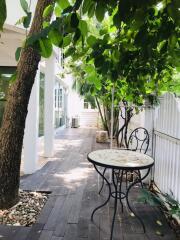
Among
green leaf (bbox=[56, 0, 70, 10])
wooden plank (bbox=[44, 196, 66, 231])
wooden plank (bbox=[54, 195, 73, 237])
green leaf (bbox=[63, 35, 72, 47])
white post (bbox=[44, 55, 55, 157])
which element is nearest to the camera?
green leaf (bbox=[56, 0, 70, 10])

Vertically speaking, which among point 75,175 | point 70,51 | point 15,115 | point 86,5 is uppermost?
point 86,5

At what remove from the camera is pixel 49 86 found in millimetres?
6895

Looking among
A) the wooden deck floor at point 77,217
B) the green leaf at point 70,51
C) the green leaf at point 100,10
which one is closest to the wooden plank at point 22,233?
the wooden deck floor at point 77,217

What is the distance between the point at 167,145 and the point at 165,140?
12 centimetres

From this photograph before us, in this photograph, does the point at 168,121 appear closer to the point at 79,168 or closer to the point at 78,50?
the point at 78,50

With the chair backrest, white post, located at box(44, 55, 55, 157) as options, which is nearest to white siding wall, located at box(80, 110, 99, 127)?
white post, located at box(44, 55, 55, 157)

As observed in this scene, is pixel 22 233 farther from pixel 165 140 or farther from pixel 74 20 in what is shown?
pixel 74 20

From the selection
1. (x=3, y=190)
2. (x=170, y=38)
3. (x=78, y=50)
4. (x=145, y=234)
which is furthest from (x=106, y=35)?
(x=3, y=190)

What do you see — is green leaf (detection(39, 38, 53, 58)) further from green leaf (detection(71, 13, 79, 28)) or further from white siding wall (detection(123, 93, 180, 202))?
white siding wall (detection(123, 93, 180, 202))

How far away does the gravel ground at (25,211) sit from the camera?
322 cm

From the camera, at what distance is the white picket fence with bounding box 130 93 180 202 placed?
3320 millimetres

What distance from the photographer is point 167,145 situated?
3.74m

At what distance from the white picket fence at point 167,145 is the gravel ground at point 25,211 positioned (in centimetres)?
174

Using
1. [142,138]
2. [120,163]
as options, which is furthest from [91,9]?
[142,138]
